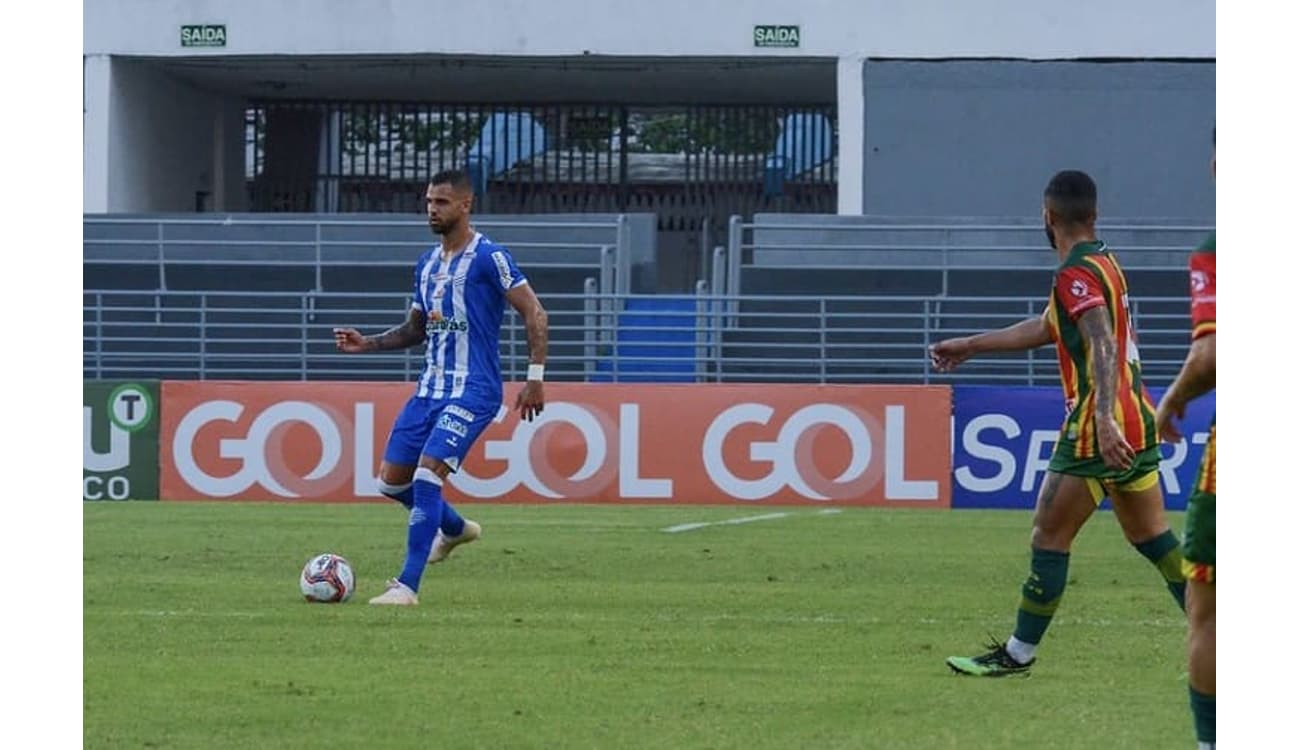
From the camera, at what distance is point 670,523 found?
19.4 m

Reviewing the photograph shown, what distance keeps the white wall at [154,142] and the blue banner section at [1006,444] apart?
14679 mm

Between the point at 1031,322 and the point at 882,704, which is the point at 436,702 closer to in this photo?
the point at 882,704

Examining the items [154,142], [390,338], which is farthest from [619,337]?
[390,338]

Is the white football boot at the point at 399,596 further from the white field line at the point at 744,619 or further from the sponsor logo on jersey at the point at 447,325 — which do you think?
the sponsor logo on jersey at the point at 447,325

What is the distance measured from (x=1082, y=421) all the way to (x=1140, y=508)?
1.48 ft

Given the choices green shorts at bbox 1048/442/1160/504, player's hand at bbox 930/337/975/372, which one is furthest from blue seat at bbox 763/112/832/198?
green shorts at bbox 1048/442/1160/504

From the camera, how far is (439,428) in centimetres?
1215

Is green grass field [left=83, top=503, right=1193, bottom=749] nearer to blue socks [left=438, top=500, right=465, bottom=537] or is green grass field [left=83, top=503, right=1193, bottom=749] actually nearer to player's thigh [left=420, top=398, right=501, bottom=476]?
blue socks [left=438, top=500, right=465, bottom=537]

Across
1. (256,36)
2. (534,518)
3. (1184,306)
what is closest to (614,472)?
(534,518)

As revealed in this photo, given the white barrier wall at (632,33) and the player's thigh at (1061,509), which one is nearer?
the player's thigh at (1061,509)

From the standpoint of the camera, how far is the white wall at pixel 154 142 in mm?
32303

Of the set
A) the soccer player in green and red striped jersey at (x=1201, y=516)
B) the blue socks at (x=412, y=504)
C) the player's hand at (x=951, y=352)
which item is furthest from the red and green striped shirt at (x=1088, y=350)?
the blue socks at (x=412, y=504)

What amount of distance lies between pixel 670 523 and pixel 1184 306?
38.2 ft

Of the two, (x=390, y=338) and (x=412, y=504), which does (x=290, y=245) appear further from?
(x=412, y=504)
